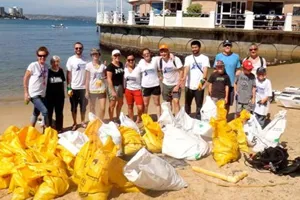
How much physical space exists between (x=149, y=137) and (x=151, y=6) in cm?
3072

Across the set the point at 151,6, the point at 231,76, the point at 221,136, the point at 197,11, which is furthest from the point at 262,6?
the point at 221,136

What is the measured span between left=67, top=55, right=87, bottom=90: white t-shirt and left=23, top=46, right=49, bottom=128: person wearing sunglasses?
1.85 ft

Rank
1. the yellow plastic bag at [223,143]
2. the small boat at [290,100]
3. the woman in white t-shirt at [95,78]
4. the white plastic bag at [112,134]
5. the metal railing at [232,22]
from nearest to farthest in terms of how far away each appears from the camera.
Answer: the white plastic bag at [112,134] → the yellow plastic bag at [223,143] → the woman in white t-shirt at [95,78] → the small boat at [290,100] → the metal railing at [232,22]

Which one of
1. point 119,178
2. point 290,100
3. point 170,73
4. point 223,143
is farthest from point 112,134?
point 290,100

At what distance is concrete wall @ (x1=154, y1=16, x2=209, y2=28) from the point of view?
71.8 ft

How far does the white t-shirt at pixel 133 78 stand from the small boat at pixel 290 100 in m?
3.66

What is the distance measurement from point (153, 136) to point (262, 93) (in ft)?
6.48

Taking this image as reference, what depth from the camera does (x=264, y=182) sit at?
4160 millimetres

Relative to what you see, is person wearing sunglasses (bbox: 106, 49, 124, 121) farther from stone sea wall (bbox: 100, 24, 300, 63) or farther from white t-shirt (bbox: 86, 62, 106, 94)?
stone sea wall (bbox: 100, 24, 300, 63)

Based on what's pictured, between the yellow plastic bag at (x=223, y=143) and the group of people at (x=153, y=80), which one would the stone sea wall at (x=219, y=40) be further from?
the yellow plastic bag at (x=223, y=143)

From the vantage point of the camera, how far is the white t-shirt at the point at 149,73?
6.07 m

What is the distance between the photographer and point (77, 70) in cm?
598

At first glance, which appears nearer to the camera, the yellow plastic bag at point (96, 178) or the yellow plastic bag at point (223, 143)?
the yellow plastic bag at point (96, 178)

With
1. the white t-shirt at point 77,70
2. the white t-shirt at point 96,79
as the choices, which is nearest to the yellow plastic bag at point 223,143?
the white t-shirt at point 96,79
